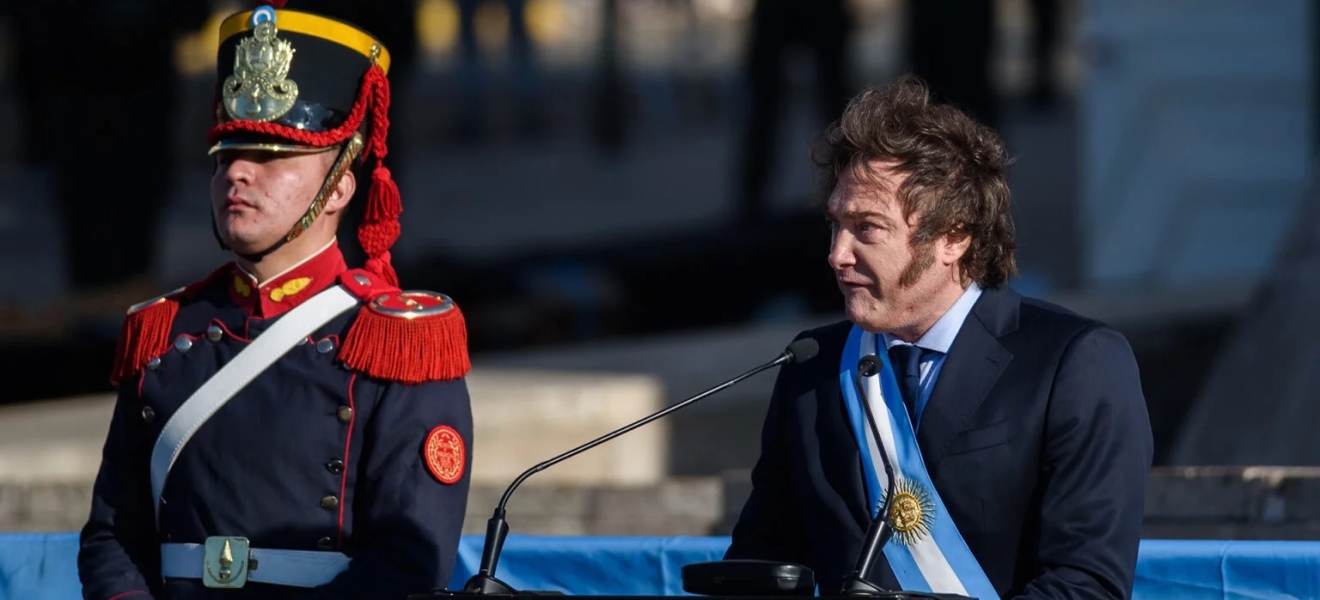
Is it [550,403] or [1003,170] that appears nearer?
[1003,170]

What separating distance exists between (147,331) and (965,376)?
144 cm

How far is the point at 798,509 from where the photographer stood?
10.6ft

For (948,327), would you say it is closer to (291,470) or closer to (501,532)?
(501,532)

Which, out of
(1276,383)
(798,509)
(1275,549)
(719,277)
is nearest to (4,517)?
(798,509)

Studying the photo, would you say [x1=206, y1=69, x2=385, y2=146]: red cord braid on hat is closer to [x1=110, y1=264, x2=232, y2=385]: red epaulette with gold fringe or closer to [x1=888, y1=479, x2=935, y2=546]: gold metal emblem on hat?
[x1=110, y1=264, x2=232, y2=385]: red epaulette with gold fringe

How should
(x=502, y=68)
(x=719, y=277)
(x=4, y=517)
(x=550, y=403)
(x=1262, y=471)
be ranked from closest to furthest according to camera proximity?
(x=1262, y=471), (x=4, y=517), (x=550, y=403), (x=719, y=277), (x=502, y=68)

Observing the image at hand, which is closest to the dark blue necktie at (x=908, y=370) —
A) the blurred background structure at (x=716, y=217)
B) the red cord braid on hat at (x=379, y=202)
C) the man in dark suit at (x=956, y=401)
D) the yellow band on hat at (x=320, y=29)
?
the man in dark suit at (x=956, y=401)

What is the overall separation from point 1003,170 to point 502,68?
17950mm

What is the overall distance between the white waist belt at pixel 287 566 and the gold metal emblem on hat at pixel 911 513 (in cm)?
92

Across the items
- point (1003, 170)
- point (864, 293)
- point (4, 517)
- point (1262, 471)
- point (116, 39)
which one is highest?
point (116, 39)

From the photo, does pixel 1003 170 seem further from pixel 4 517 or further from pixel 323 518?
pixel 4 517

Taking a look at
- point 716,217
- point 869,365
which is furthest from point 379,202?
point 716,217

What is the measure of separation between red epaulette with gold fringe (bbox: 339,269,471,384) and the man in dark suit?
0.64 metres

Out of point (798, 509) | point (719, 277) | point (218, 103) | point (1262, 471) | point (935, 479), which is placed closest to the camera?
point (935, 479)
